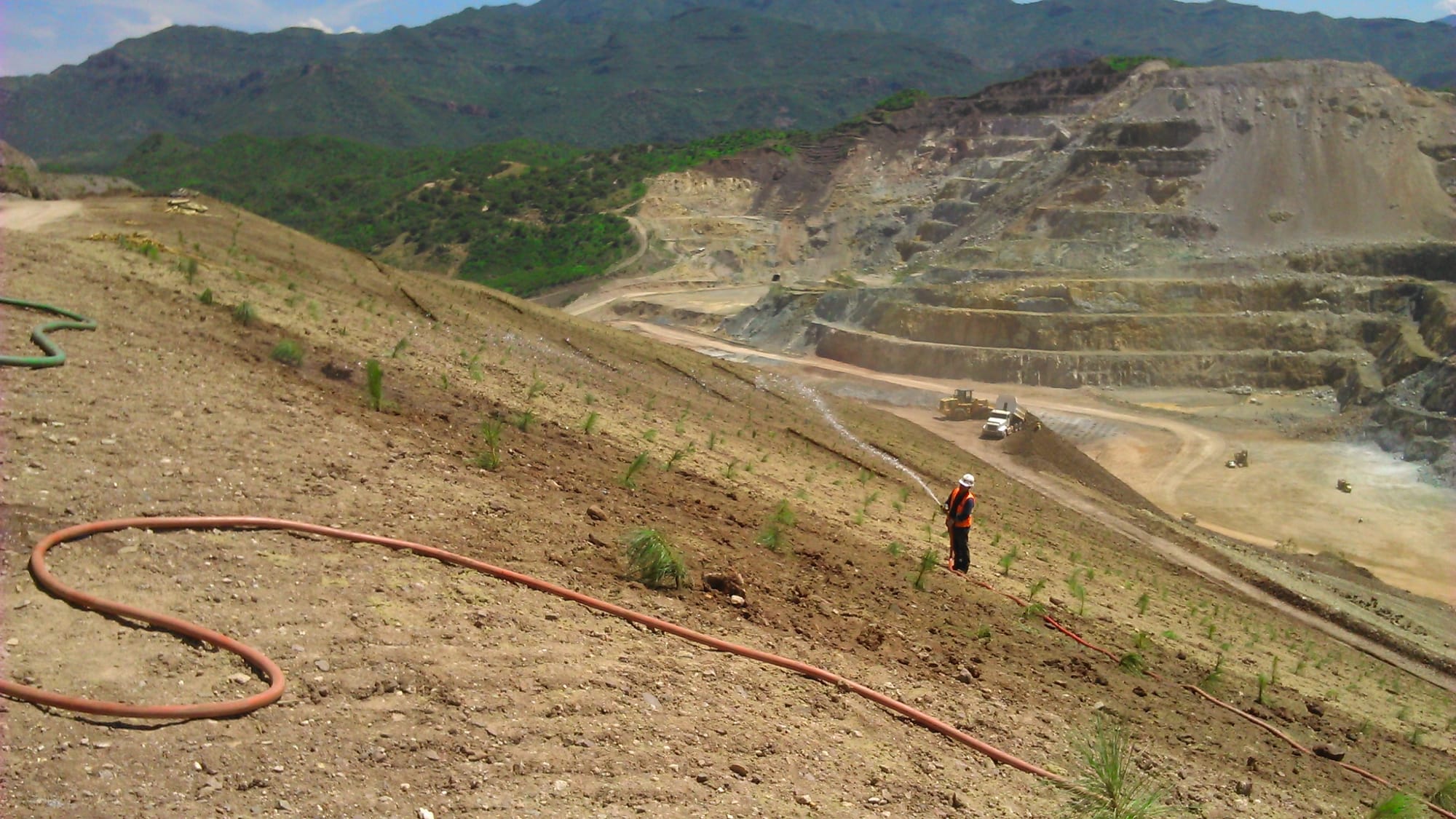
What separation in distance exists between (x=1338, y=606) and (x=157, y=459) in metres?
19.8

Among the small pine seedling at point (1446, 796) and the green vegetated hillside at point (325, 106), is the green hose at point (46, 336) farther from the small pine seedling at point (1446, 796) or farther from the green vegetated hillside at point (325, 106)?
the green vegetated hillside at point (325, 106)

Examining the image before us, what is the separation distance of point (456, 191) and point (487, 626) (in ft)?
274

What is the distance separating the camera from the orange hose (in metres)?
4.94

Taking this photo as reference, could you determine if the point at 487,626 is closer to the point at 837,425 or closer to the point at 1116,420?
the point at 837,425

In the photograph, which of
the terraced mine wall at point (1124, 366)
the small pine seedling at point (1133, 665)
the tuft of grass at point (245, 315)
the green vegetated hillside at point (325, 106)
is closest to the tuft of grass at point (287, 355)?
the tuft of grass at point (245, 315)

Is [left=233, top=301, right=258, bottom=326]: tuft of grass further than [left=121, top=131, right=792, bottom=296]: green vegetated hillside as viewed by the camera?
No

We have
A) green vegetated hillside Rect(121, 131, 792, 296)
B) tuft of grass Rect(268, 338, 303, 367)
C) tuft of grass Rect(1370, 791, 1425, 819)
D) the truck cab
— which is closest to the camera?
tuft of grass Rect(1370, 791, 1425, 819)

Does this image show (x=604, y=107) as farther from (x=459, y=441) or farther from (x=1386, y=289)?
(x=459, y=441)

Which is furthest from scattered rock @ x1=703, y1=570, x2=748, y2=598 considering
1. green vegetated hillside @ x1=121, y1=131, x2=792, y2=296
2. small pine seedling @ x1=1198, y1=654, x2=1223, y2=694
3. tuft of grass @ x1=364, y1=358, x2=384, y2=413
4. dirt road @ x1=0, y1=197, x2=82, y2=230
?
green vegetated hillside @ x1=121, y1=131, x2=792, y2=296

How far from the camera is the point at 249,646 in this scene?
222 inches

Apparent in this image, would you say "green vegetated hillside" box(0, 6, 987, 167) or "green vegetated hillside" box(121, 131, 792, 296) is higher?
"green vegetated hillside" box(0, 6, 987, 167)

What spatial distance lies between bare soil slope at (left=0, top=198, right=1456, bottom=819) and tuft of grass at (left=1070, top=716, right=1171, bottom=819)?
0.75 feet

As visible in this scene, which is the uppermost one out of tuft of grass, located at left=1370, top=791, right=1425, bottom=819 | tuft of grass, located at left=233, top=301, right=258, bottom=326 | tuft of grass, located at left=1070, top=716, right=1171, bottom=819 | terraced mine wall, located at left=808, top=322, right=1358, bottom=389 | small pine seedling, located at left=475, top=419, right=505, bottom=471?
tuft of grass, located at left=233, top=301, right=258, bottom=326

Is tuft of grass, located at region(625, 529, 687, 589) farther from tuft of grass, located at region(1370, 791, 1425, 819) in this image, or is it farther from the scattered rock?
tuft of grass, located at region(1370, 791, 1425, 819)
